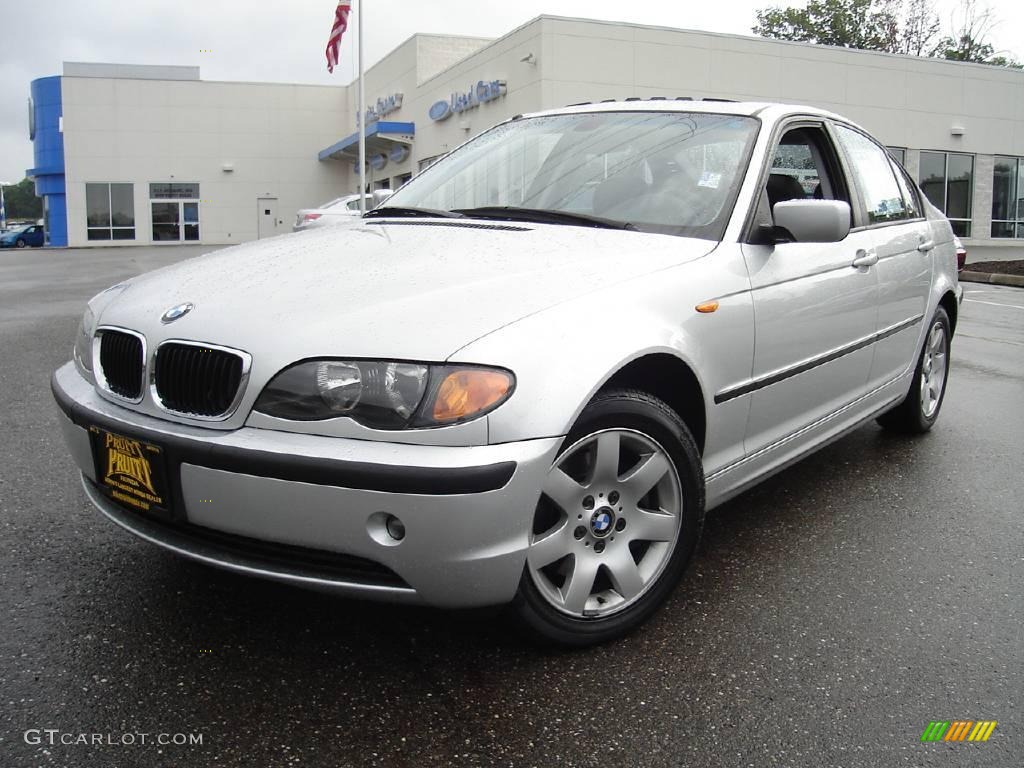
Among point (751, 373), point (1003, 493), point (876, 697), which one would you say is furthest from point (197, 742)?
point (1003, 493)

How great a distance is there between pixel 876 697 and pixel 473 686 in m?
1.00

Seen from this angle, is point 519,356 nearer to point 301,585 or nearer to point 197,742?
point 301,585

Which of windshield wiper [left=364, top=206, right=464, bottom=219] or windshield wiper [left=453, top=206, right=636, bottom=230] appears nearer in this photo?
windshield wiper [left=453, top=206, right=636, bottom=230]

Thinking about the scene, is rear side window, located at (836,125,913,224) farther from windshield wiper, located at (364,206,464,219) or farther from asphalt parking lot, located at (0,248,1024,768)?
windshield wiper, located at (364,206,464,219)

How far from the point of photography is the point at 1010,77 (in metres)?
29.5

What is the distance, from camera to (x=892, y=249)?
13.1 ft

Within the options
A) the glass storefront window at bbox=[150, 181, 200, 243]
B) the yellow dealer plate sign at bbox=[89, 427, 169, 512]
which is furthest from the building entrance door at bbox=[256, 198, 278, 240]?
the yellow dealer plate sign at bbox=[89, 427, 169, 512]

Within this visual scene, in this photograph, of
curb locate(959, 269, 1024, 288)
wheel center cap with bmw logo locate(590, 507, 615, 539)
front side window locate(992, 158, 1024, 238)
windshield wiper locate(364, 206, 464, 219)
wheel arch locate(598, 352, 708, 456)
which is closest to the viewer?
wheel center cap with bmw logo locate(590, 507, 615, 539)

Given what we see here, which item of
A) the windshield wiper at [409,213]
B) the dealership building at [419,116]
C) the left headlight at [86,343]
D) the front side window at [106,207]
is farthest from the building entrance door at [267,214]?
the left headlight at [86,343]

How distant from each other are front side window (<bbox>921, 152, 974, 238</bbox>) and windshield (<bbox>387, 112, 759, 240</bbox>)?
93.0 ft

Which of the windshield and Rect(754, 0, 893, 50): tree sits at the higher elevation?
Rect(754, 0, 893, 50): tree

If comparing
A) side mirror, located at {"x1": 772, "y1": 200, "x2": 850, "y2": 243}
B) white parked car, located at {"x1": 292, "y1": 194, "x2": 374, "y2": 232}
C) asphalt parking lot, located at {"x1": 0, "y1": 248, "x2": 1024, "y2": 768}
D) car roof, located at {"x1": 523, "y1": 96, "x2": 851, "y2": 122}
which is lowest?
asphalt parking lot, located at {"x1": 0, "y1": 248, "x2": 1024, "y2": 768}

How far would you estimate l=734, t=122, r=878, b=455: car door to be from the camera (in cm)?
306

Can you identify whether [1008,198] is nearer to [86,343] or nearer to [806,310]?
[806,310]
